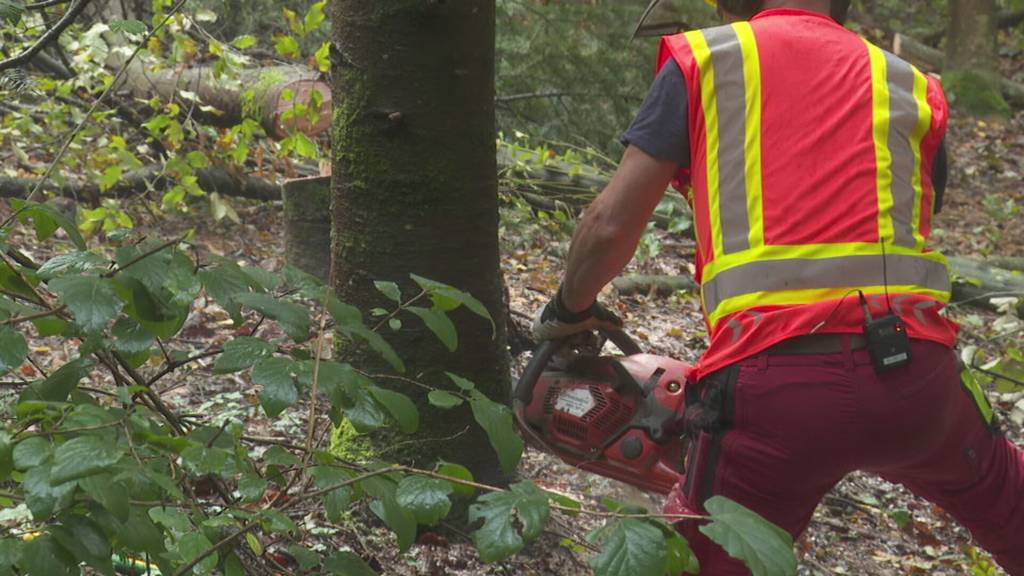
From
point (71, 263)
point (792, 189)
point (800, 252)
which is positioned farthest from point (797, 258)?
point (71, 263)

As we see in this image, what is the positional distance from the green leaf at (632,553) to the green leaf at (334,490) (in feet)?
1.44

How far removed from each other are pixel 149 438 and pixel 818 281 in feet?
4.74

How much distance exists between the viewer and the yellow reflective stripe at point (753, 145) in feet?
7.61

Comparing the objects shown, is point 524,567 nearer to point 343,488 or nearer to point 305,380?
point 343,488

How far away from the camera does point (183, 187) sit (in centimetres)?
504

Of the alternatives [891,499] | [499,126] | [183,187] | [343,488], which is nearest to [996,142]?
[499,126]

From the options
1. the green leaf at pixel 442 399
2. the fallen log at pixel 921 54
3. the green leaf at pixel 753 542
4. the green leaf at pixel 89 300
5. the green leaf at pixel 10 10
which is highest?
the green leaf at pixel 10 10

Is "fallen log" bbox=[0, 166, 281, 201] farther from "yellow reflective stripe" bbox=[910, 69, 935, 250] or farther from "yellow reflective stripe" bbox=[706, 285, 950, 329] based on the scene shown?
"yellow reflective stripe" bbox=[910, 69, 935, 250]

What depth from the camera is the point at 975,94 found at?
519 inches

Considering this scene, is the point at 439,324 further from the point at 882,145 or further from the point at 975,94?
the point at 975,94

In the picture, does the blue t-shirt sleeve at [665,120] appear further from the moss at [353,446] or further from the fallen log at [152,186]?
the fallen log at [152,186]

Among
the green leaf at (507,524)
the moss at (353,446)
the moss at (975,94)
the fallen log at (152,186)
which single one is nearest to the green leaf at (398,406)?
the green leaf at (507,524)

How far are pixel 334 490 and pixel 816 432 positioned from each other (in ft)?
3.63

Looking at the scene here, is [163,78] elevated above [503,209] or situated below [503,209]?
above
